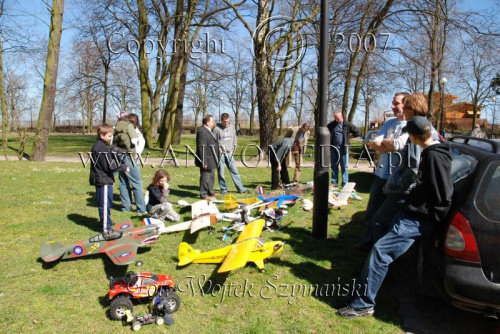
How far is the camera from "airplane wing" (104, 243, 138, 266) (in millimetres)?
4207

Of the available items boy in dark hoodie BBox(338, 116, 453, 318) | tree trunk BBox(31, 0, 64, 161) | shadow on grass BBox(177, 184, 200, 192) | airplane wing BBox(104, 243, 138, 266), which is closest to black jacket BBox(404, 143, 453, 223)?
boy in dark hoodie BBox(338, 116, 453, 318)

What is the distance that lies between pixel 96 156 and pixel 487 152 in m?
4.91

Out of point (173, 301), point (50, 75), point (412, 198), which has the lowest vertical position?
point (173, 301)

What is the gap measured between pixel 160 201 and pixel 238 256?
2.98 meters

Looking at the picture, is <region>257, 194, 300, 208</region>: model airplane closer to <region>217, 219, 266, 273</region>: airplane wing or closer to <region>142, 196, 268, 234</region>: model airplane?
<region>142, 196, 268, 234</region>: model airplane

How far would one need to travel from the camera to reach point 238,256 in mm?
4277

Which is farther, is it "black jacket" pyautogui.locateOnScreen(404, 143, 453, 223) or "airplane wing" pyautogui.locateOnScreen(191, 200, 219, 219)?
"airplane wing" pyautogui.locateOnScreen(191, 200, 219, 219)

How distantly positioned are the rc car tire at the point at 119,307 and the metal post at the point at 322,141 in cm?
302

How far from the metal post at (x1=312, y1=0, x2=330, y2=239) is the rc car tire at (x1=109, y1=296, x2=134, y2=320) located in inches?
119

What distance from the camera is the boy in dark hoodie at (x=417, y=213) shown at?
323 centimetres

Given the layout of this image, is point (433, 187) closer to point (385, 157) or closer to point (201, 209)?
point (385, 157)

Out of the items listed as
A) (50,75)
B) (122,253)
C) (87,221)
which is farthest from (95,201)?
(50,75)

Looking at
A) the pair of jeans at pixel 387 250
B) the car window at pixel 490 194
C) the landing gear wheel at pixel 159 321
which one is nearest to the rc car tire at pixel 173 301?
the landing gear wheel at pixel 159 321

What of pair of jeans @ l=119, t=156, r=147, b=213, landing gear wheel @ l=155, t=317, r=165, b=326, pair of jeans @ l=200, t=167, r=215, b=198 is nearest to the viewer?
landing gear wheel @ l=155, t=317, r=165, b=326
